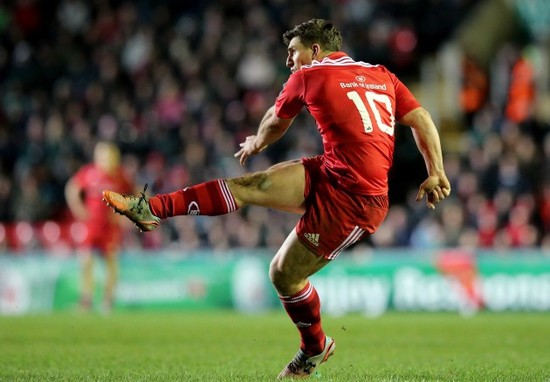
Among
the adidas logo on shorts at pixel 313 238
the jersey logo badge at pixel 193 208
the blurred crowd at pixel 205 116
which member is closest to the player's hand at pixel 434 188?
the adidas logo on shorts at pixel 313 238

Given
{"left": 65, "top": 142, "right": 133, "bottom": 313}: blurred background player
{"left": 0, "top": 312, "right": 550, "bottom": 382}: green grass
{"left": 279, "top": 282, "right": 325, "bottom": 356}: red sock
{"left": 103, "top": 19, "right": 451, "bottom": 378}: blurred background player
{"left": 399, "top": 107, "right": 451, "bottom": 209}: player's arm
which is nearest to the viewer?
{"left": 103, "top": 19, "right": 451, "bottom": 378}: blurred background player

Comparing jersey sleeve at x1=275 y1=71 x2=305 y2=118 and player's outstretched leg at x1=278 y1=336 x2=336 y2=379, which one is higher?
jersey sleeve at x1=275 y1=71 x2=305 y2=118

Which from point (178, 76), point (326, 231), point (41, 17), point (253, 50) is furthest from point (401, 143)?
point (326, 231)

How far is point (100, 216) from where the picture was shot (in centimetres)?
1572

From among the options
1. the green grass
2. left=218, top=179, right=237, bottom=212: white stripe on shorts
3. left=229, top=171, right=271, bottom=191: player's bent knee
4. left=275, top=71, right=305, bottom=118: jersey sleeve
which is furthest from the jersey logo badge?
the green grass

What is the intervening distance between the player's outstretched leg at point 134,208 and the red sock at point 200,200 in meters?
0.10

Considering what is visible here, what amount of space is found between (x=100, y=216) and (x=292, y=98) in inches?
366

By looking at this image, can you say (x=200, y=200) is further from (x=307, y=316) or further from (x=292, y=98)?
(x=307, y=316)

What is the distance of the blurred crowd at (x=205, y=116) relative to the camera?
56.1ft

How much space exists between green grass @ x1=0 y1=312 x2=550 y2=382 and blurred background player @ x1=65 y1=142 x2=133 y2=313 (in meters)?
0.72

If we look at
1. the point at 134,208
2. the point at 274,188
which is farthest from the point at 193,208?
the point at 274,188

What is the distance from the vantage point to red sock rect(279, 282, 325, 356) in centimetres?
721

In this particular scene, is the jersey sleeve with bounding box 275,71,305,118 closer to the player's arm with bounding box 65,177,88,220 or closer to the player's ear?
the player's ear

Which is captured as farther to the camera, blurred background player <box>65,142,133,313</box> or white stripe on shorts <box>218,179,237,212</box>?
blurred background player <box>65,142,133,313</box>
